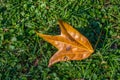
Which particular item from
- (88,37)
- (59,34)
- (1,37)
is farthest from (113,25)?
(1,37)

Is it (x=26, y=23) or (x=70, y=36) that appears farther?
(x=26, y=23)

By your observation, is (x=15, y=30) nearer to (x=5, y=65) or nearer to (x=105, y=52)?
(x=5, y=65)

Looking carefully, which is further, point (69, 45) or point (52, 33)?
point (52, 33)

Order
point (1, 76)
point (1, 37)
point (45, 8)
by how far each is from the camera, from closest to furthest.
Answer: point (1, 76)
point (1, 37)
point (45, 8)
